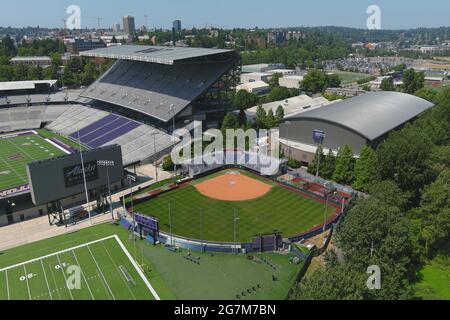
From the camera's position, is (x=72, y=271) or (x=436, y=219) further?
(x=436, y=219)

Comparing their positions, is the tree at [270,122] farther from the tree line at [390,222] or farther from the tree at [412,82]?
the tree at [412,82]

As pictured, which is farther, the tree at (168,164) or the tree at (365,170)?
the tree at (168,164)

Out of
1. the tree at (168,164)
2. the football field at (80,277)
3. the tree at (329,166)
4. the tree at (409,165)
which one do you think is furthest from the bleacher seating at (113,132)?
the tree at (409,165)

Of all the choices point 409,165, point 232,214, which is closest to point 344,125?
point 409,165

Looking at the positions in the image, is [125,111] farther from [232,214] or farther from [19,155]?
[232,214]

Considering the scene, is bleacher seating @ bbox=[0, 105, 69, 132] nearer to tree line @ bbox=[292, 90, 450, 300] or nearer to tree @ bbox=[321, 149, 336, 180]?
tree @ bbox=[321, 149, 336, 180]

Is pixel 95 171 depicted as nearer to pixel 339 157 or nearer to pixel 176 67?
pixel 339 157

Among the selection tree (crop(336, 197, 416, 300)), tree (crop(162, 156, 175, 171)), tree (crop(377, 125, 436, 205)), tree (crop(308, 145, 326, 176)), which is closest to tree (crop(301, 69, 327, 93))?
tree (crop(308, 145, 326, 176))
